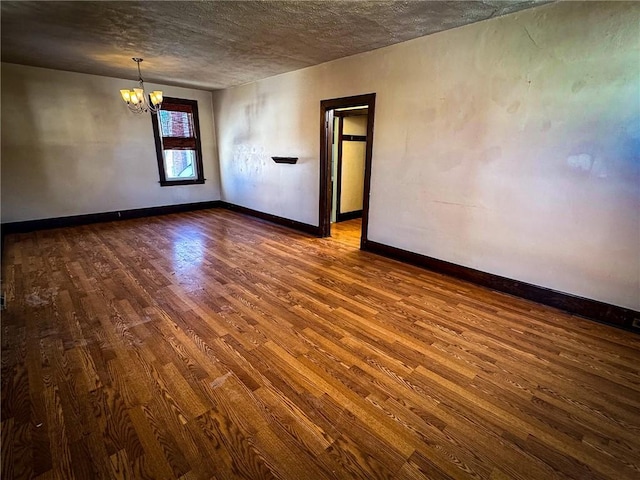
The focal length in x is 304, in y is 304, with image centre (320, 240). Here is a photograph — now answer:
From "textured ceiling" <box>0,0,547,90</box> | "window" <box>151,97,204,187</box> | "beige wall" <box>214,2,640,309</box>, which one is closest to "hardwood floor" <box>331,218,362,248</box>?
"beige wall" <box>214,2,640,309</box>

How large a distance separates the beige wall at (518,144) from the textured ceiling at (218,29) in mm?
301

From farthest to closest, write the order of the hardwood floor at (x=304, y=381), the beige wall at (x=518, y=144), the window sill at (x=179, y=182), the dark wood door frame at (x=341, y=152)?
the window sill at (x=179, y=182) → the dark wood door frame at (x=341, y=152) → the beige wall at (x=518, y=144) → the hardwood floor at (x=304, y=381)

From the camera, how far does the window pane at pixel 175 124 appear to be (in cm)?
629

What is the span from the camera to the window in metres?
6.23

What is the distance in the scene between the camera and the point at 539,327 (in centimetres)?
254

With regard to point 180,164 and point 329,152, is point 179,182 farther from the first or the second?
point 329,152

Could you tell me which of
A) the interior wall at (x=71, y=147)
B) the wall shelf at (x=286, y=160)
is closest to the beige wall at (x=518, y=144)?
the wall shelf at (x=286, y=160)

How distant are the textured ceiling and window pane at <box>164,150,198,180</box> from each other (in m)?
2.17

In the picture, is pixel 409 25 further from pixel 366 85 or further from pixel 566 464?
pixel 566 464

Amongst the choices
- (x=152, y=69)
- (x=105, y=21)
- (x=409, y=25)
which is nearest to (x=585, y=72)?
(x=409, y=25)

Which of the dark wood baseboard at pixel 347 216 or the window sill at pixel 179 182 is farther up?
the window sill at pixel 179 182

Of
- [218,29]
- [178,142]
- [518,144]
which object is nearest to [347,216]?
[518,144]

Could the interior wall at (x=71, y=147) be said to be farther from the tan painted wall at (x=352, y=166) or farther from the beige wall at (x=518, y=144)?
the beige wall at (x=518, y=144)

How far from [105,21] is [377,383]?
3925 millimetres
